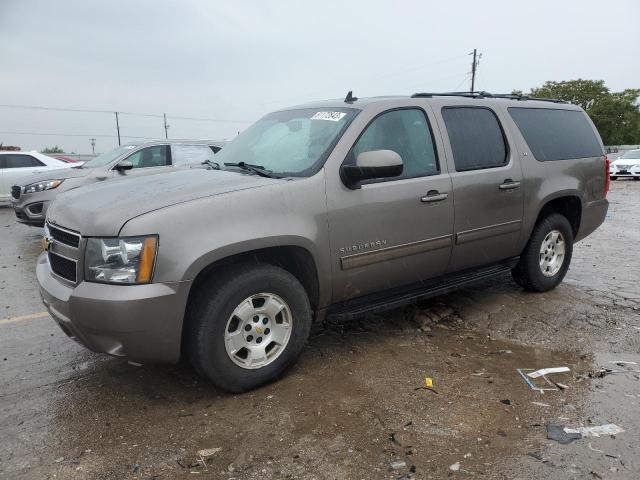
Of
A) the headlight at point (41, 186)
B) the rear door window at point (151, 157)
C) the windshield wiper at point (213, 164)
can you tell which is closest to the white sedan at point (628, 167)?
the rear door window at point (151, 157)

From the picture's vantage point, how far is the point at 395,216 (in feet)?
12.1

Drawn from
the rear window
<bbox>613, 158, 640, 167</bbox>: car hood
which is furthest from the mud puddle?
<bbox>613, 158, 640, 167</bbox>: car hood

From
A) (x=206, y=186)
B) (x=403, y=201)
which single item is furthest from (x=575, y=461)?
(x=206, y=186)

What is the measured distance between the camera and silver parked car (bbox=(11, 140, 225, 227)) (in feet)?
27.5

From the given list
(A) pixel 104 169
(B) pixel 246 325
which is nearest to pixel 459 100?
(B) pixel 246 325

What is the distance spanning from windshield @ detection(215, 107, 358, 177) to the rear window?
2014 mm

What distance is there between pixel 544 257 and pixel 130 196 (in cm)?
401

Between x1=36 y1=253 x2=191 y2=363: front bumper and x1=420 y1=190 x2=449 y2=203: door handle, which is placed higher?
x1=420 y1=190 x2=449 y2=203: door handle

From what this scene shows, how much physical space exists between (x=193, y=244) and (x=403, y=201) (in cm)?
160

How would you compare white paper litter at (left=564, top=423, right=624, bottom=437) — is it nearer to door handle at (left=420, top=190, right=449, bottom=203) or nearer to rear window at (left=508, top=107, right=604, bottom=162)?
door handle at (left=420, top=190, right=449, bottom=203)

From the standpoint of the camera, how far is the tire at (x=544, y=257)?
16.3ft

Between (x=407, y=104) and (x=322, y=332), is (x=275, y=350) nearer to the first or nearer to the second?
(x=322, y=332)

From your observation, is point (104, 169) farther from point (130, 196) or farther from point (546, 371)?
point (546, 371)

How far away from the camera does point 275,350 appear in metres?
3.29
